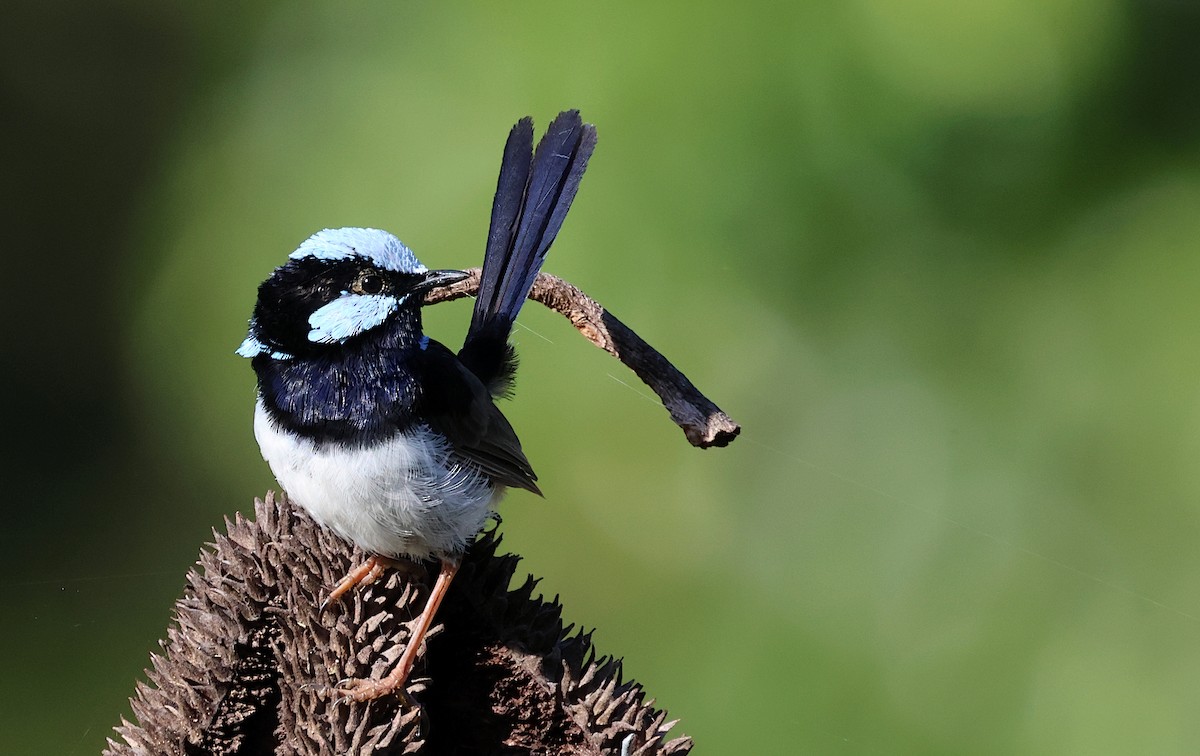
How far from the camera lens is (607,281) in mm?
2148

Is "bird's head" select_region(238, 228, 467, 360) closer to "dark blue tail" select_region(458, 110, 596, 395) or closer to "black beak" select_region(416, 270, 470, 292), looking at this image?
"black beak" select_region(416, 270, 470, 292)

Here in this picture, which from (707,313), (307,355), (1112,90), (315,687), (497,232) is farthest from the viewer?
(707,313)

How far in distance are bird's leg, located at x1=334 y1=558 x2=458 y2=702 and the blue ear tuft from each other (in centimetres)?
41

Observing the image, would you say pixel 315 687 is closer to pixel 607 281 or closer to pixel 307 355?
pixel 307 355

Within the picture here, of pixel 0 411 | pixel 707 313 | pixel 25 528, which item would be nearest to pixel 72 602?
pixel 25 528

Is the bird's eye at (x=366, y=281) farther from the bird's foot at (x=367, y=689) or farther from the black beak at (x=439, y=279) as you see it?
the bird's foot at (x=367, y=689)

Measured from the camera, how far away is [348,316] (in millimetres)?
1352

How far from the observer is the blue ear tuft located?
52.4 inches

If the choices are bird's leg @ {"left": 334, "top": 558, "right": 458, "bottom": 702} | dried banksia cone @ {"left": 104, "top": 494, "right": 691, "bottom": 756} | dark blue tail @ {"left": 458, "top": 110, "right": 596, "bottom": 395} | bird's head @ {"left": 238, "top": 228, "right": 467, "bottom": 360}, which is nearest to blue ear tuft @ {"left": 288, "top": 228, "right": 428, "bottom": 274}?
bird's head @ {"left": 238, "top": 228, "right": 467, "bottom": 360}

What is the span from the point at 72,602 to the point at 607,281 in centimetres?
120

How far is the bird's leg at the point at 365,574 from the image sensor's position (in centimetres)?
109

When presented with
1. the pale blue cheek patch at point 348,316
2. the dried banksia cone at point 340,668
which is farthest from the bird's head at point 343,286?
the dried banksia cone at point 340,668

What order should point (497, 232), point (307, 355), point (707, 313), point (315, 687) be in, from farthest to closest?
point (707, 313), point (497, 232), point (307, 355), point (315, 687)

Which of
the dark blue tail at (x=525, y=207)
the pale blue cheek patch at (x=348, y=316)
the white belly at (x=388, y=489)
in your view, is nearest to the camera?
the white belly at (x=388, y=489)
